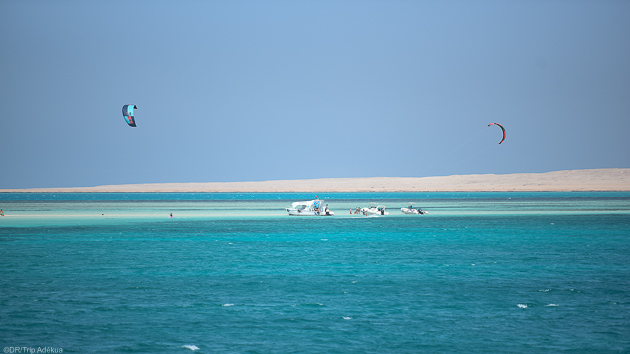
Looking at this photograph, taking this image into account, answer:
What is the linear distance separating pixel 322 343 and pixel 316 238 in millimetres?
32532

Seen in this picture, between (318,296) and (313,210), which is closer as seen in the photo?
(318,296)

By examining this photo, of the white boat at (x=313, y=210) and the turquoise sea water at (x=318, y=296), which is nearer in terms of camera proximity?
the turquoise sea water at (x=318, y=296)

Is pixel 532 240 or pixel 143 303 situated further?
pixel 532 240

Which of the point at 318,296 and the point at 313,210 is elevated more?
the point at 313,210

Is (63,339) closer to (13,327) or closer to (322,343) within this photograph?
(13,327)

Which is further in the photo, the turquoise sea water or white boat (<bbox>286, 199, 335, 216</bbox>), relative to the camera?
white boat (<bbox>286, 199, 335, 216</bbox>)

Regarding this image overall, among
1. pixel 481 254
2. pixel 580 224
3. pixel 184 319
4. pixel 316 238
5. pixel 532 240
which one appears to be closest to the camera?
pixel 184 319

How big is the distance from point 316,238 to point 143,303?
28.3 meters

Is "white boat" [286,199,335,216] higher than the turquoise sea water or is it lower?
higher

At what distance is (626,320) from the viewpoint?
775 inches

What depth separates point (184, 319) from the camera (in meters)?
20.3

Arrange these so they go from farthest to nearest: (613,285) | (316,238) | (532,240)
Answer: (316,238)
(532,240)
(613,285)

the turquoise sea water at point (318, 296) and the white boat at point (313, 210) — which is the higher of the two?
the white boat at point (313, 210)

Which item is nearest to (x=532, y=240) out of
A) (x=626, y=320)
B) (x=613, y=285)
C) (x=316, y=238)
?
(x=316, y=238)
